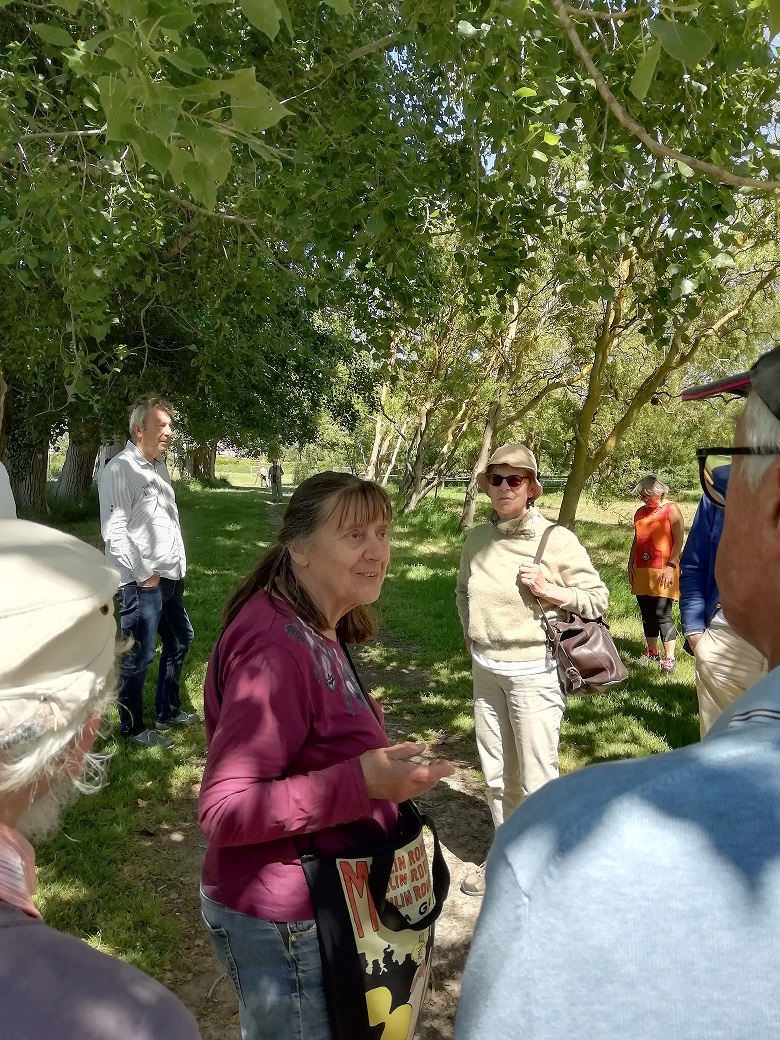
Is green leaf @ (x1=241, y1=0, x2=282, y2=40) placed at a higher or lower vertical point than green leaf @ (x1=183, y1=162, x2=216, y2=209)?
higher

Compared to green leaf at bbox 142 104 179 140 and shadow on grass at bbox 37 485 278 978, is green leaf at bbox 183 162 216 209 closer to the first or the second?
green leaf at bbox 142 104 179 140

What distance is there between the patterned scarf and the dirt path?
243 cm

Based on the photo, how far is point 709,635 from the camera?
158 inches

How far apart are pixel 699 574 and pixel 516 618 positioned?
3.68ft

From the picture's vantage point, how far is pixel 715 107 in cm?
435

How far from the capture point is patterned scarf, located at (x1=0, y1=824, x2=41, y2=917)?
96 cm

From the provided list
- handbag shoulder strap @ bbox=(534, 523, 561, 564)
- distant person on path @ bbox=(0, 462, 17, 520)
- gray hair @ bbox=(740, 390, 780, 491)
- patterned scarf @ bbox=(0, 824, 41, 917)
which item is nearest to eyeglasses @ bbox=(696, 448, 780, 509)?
gray hair @ bbox=(740, 390, 780, 491)

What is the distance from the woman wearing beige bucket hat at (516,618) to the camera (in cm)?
383

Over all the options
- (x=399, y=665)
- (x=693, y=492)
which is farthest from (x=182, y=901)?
(x=693, y=492)

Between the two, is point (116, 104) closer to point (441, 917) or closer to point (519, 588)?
point (519, 588)

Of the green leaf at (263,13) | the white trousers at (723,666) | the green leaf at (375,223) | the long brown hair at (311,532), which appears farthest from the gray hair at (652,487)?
the green leaf at (263,13)

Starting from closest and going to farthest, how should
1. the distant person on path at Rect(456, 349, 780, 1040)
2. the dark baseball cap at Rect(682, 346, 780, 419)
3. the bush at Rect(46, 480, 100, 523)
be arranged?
the distant person on path at Rect(456, 349, 780, 1040)
the dark baseball cap at Rect(682, 346, 780, 419)
the bush at Rect(46, 480, 100, 523)

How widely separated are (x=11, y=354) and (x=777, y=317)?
475 inches

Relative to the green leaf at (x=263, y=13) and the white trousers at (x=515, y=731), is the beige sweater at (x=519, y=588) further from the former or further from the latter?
the green leaf at (x=263, y=13)
